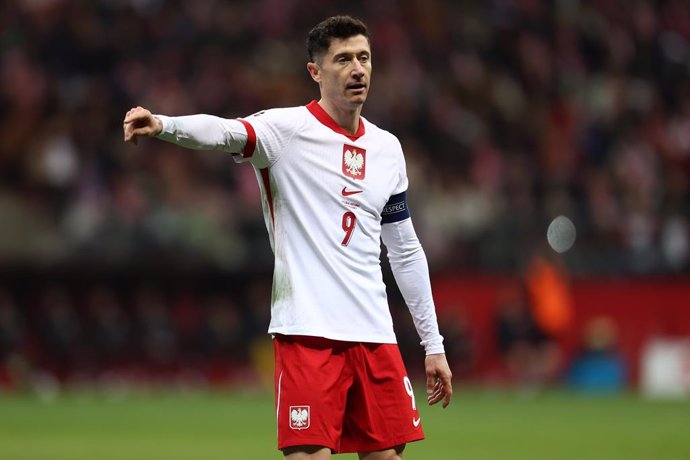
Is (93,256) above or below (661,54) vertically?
below

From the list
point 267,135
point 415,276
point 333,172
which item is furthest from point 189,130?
point 415,276

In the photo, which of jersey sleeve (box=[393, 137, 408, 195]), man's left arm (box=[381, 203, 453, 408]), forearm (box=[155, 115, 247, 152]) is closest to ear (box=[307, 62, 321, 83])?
jersey sleeve (box=[393, 137, 408, 195])

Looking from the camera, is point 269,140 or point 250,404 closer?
point 269,140

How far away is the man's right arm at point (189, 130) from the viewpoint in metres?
4.99

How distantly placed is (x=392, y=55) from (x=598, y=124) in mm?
3794

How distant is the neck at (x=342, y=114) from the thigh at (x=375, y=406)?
99cm

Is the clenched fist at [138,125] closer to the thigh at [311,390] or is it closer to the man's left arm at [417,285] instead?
the thigh at [311,390]

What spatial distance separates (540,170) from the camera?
2064 centimetres

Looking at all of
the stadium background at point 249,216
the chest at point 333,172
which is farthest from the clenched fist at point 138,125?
the stadium background at point 249,216

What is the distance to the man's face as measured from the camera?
227 inches

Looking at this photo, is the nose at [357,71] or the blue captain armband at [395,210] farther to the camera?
the blue captain armband at [395,210]

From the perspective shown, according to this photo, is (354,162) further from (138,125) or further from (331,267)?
(138,125)

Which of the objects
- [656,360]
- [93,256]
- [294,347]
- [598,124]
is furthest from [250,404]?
[294,347]

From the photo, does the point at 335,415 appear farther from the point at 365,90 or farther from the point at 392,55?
the point at 392,55
